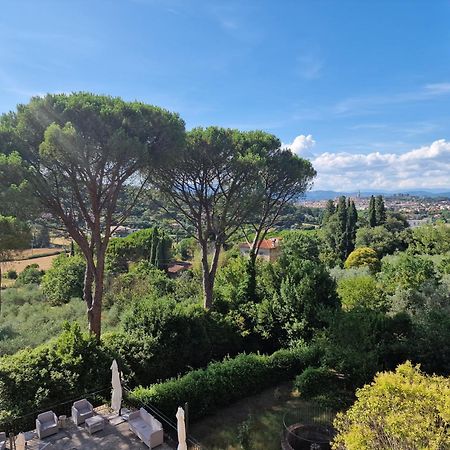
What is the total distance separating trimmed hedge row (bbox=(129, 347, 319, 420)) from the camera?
362 inches

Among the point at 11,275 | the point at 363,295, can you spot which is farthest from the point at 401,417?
the point at 11,275

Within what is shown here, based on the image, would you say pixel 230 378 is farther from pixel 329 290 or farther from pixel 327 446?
pixel 329 290

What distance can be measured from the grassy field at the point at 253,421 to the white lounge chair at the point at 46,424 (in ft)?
10.3

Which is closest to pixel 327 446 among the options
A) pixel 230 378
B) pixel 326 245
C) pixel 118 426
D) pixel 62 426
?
pixel 230 378

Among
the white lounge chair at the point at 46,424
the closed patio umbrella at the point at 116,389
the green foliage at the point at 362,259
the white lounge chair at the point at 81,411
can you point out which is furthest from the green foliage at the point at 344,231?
the white lounge chair at the point at 46,424

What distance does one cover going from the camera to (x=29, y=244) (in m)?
10.1

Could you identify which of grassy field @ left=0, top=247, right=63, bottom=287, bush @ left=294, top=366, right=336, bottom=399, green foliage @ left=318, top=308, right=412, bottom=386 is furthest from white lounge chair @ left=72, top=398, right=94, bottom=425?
grassy field @ left=0, top=247, right=63, bottom=287

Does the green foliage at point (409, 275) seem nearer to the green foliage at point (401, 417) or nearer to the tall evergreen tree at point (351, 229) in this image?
the green foliage at point (401, 417)

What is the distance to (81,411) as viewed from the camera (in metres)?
8.53

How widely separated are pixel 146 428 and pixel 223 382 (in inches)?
103

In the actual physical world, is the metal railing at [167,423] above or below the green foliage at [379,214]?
below

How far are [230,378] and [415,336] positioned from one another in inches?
237

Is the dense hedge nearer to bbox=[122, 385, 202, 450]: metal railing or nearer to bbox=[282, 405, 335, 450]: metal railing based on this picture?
bbox=[122, 385, 202, 450]: metal railing

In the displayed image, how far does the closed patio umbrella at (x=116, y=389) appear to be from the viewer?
8.37 metres
